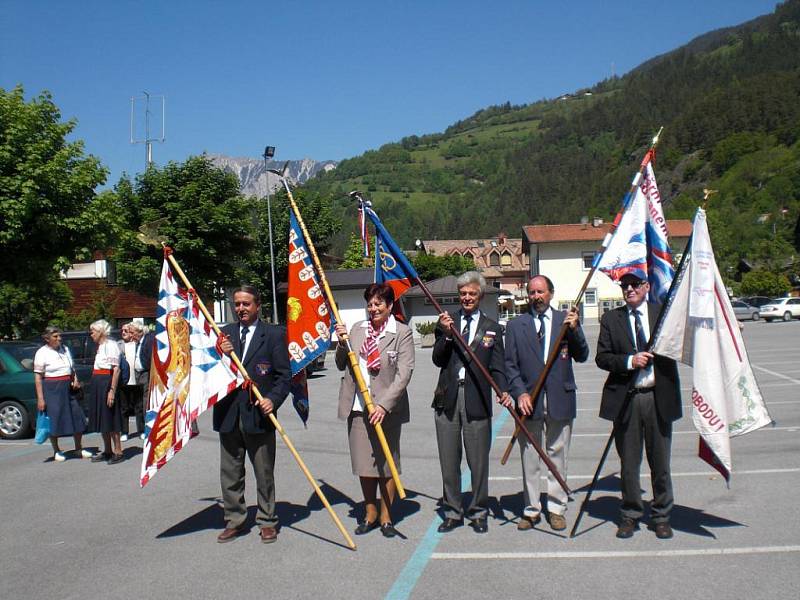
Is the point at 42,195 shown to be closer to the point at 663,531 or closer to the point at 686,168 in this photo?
the point at 663,531

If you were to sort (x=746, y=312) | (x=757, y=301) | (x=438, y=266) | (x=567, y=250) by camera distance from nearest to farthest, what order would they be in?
(x=746, y=312), (x=757, y=301), (x=567, y=250), (x=438, y=266)

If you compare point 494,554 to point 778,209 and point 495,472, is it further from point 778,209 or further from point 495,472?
point 778,209

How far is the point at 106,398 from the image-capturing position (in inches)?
391

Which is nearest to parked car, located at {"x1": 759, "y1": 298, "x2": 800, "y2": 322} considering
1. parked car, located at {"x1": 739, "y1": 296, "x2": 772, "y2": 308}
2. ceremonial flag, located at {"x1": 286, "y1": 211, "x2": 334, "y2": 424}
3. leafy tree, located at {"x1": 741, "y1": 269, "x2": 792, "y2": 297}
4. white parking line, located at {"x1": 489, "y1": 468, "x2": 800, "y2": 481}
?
parked car, located at {"x1": 739, "y1": 296, "x2": 772, "y2": 308}

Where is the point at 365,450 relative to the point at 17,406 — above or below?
above

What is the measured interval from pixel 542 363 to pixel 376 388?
1.40m

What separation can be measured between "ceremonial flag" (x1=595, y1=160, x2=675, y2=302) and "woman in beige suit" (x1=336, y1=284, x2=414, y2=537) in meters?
1.81

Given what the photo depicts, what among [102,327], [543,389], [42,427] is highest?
[102,327]

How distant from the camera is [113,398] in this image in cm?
Result: 980

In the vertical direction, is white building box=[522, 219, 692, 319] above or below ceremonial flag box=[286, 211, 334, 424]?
above

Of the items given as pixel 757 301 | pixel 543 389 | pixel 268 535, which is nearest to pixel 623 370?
pixel 543 389

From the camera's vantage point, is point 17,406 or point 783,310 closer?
point 17,406

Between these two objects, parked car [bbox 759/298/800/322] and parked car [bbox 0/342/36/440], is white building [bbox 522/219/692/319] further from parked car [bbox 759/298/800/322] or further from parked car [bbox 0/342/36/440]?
parked car [bbox 0/342/36/440]

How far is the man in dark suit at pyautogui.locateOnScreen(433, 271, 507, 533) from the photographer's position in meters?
6.15
